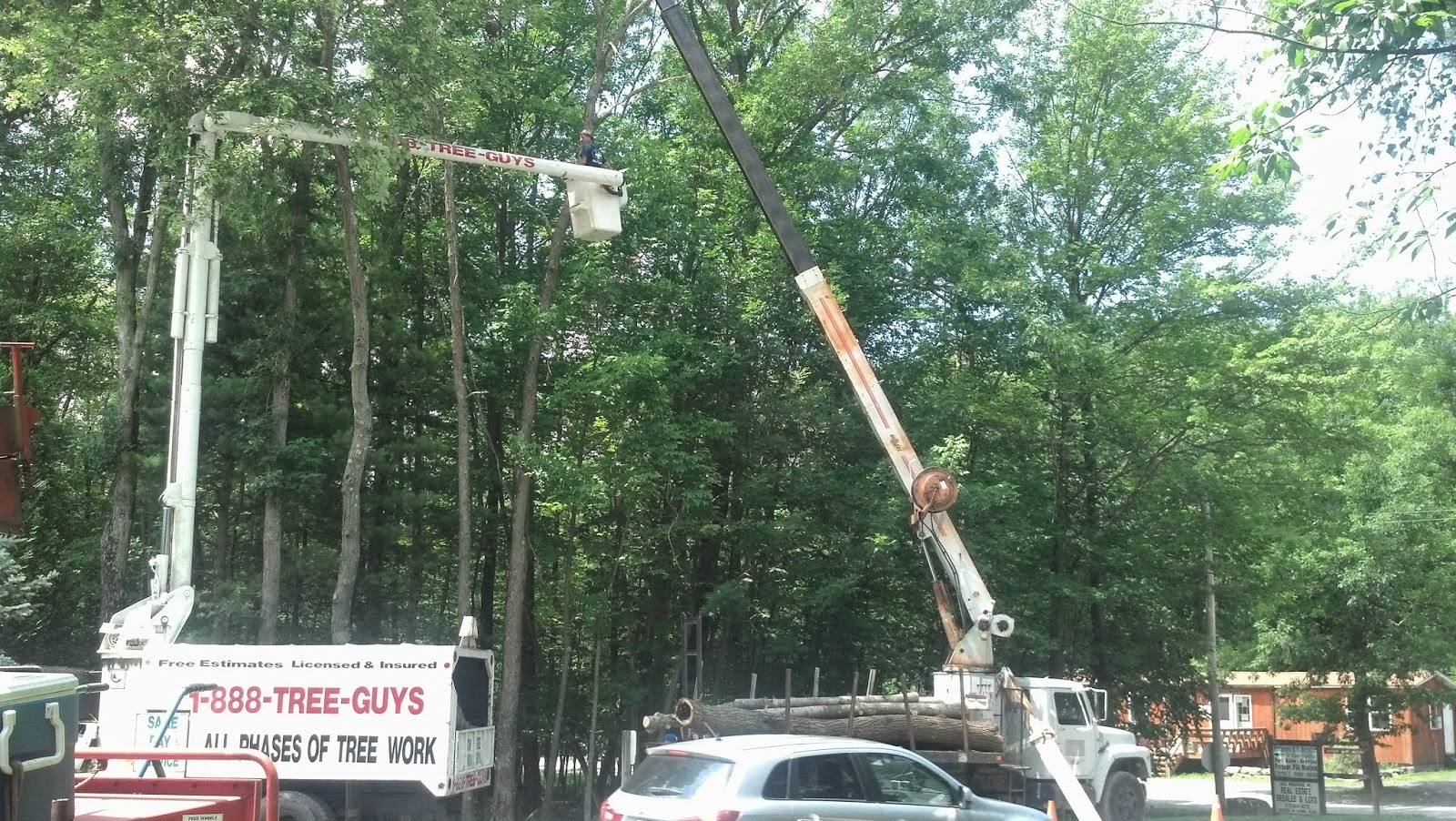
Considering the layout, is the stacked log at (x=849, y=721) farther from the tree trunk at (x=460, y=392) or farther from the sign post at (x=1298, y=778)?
the sign post at (x=1298, y=778)

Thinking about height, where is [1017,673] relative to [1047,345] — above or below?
below

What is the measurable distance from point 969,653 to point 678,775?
7.86 m

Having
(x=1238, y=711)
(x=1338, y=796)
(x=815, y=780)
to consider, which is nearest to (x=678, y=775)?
(x=815, y=780)

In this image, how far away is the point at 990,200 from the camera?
27.6 m

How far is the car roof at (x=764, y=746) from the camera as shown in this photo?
9328mm

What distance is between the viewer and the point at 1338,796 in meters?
35.2

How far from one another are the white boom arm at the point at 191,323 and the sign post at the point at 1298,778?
14.9 metres

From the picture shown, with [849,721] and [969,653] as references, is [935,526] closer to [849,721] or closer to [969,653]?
[969,653]

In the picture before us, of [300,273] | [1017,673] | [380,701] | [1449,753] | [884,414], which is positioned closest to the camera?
[380,701]

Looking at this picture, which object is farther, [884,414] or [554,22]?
[554,22]

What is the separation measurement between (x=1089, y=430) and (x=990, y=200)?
5.66 metres

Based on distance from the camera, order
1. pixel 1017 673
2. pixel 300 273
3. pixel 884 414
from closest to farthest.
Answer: pixel 884 414, pixel 300 273, pixel 1017 673

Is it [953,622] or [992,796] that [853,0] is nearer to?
[953,622]

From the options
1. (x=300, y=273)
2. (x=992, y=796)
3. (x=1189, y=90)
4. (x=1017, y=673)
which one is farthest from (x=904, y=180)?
(x=992, y=796)
